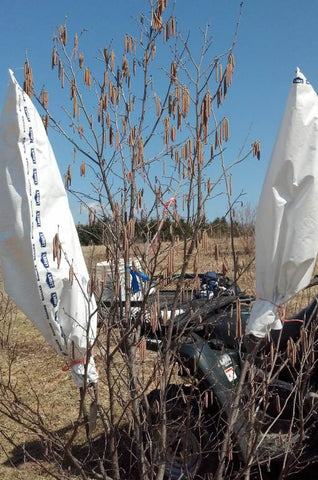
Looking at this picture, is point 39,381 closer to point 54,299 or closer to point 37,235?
point 54,299

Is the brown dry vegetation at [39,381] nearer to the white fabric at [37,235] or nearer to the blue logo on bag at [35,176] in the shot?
the white fabric at [37,235]

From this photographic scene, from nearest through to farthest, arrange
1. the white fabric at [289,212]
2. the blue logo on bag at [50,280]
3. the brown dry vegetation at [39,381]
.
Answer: the white fabric at [289,212] < the blue logo on bag at [50,280] < the brown dry vegetation at [39,381]

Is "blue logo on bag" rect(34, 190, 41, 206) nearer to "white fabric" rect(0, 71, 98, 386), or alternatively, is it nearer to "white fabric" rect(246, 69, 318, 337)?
"white fabric" rect(0, 71, 98, 386)

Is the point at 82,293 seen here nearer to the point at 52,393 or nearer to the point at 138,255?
the point at 138,255

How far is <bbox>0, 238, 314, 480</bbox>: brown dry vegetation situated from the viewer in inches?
103

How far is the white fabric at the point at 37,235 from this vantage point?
232 centimetres

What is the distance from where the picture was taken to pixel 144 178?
95.0 inches

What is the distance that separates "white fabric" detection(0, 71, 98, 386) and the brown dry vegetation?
0.16m

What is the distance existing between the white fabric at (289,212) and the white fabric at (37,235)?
75 centimetres

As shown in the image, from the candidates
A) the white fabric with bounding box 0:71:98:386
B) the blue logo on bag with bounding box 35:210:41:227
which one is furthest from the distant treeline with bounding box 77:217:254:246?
the blue logo on bag with bounding box 35:210:41:227

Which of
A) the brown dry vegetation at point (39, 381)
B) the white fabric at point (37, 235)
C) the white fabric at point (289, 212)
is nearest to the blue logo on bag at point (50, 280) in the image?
the white fabric at point (37, 235)

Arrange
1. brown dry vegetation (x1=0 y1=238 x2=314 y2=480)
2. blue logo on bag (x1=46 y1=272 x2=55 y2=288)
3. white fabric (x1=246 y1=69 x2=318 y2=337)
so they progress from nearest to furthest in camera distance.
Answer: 1. white fabric (x1=246 y1=69 x2=318 y2=337)
2. blue logo on bag (x1=46 y1=272 x2=55 y2=288)
3. brown dry vegetation (x1=0 y1=238 x2=314 y2=480)

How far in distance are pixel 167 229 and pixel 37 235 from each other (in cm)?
56

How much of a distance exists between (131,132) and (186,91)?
306 mm
